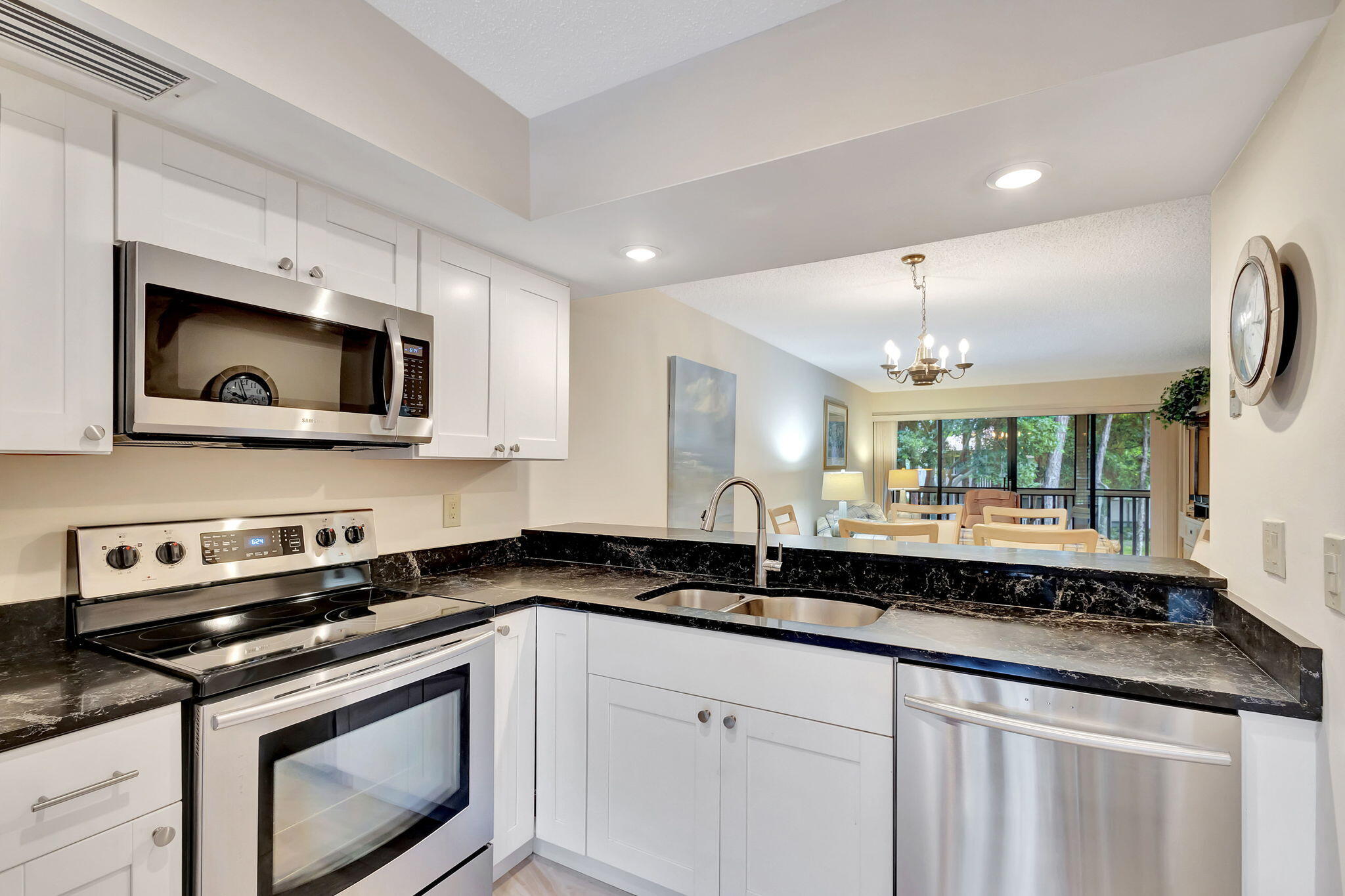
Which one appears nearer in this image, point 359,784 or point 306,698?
point 306,698

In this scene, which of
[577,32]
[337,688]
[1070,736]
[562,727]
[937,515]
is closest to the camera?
[1070,736]

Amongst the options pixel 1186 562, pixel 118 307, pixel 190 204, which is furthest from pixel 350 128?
pixel 1186 562

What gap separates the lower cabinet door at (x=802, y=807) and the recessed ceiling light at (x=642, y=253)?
1415 millimetres

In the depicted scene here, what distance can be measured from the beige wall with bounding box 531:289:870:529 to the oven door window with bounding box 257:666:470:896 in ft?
4.02

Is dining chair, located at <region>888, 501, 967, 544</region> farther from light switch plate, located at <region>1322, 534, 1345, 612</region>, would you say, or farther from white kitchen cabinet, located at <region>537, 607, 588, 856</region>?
light switch plate, located at <region>1322, 534, 1345, 612</region>

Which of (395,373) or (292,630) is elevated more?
(395,373)

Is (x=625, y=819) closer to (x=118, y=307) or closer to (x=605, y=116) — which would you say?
(x=118, y=307)

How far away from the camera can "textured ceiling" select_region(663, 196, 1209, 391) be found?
310cm

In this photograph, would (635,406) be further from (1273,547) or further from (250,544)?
(1273,547)

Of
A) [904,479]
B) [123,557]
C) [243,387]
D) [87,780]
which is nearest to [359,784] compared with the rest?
[87,780]

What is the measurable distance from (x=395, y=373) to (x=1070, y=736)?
1.74 m

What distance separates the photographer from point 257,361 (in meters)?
1.47

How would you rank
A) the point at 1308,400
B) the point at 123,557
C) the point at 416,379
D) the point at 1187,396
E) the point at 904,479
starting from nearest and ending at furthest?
the point at 1308,400, the point at 123,557, the point at 416,379, the point at 1187,396, the point at 904,479

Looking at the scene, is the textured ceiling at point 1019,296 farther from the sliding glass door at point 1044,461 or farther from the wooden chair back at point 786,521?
the sliding glass door at point 1044,461
